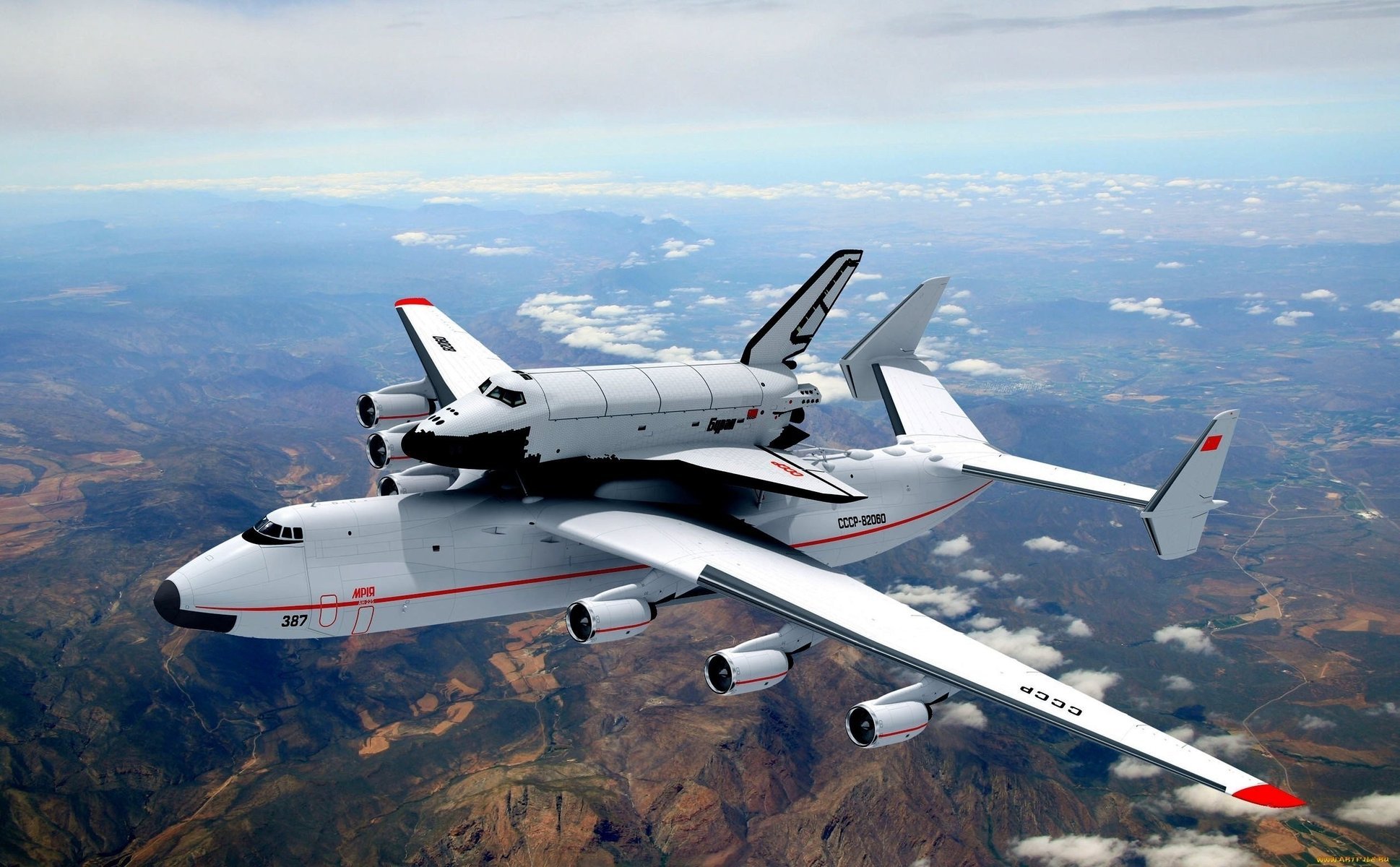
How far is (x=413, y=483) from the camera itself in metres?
32.8

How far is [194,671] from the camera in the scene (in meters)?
194

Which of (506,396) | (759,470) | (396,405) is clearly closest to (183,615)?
(506,396)

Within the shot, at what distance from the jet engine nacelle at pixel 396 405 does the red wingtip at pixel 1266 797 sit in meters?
31.5

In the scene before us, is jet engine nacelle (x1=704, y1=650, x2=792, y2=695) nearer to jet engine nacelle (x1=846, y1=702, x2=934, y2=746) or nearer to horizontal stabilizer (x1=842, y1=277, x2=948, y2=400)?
jet engine nacelle (x1=846, y1=702, x2=934, y2=746)

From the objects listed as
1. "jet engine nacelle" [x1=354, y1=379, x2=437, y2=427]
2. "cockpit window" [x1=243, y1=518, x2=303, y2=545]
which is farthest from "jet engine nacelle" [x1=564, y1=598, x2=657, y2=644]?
"jet engine nacelle" [x1=354, y1=379, x2=437, y2=427]

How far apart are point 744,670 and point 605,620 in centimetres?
443

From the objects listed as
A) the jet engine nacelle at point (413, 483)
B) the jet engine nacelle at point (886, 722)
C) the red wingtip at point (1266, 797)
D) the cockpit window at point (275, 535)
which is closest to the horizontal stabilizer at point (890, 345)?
the jet engine nacelle at point (413, 483)

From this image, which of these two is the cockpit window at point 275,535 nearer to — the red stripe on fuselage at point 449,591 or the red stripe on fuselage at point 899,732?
the red stripe on fuselage at point 449,591

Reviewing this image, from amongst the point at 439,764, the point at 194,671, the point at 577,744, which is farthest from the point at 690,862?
the point at 194,671

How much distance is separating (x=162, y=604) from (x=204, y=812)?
159m

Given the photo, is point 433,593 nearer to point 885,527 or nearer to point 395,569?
point 395,569

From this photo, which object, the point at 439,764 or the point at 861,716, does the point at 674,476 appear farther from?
the point at 439,764

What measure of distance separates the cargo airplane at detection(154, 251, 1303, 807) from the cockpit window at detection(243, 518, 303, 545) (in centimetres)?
7

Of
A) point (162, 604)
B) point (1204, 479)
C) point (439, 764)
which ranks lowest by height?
point (439, 764)
